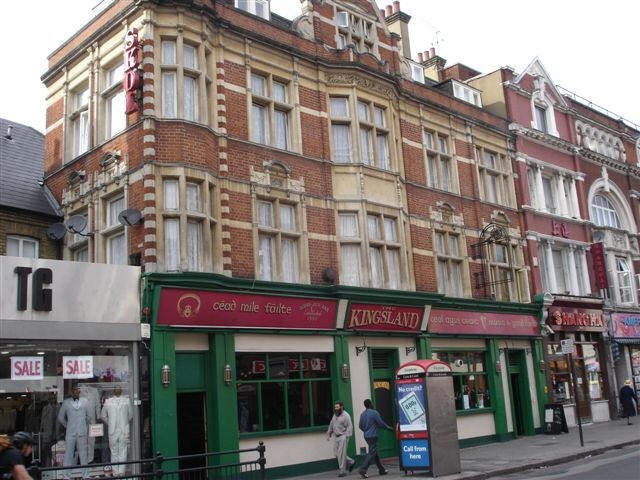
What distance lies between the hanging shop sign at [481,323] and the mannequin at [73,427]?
1101 centimetres

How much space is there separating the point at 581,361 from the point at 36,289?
22137mm

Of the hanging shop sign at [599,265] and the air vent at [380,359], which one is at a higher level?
the hanging shop sign at [599,265]

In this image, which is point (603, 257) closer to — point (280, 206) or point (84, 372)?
point (280, 206)

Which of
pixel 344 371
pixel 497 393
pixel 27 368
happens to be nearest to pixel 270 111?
pixel 344 371

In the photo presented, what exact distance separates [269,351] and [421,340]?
230 inches

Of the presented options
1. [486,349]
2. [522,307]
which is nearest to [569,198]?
[522,307]

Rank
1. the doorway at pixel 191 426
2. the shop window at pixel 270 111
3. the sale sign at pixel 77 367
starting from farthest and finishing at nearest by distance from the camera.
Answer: the shop window at pixel 270 111 → the doorway at pixel 191 426 → the sale sign at pixel 77 367

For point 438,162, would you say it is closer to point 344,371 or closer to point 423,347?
point 423,347

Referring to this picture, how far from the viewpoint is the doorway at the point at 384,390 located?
19.8 m

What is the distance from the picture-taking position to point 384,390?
66.6 feet

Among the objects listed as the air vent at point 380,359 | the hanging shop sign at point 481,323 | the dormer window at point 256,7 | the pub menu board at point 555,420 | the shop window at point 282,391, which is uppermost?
the dormer window at point 256,7

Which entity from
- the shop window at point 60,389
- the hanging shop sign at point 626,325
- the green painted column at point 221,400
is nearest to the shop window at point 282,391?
the green painted column at point 221,400

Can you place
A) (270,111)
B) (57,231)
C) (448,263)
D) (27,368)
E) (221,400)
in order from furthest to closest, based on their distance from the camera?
1. (448,263)
2. (270,111)
3. (57,231)
4. (221,400)
5. (27,368)

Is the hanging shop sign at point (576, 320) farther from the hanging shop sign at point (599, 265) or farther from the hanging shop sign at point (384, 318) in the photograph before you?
the hanging shop sign at point (384, 318)
